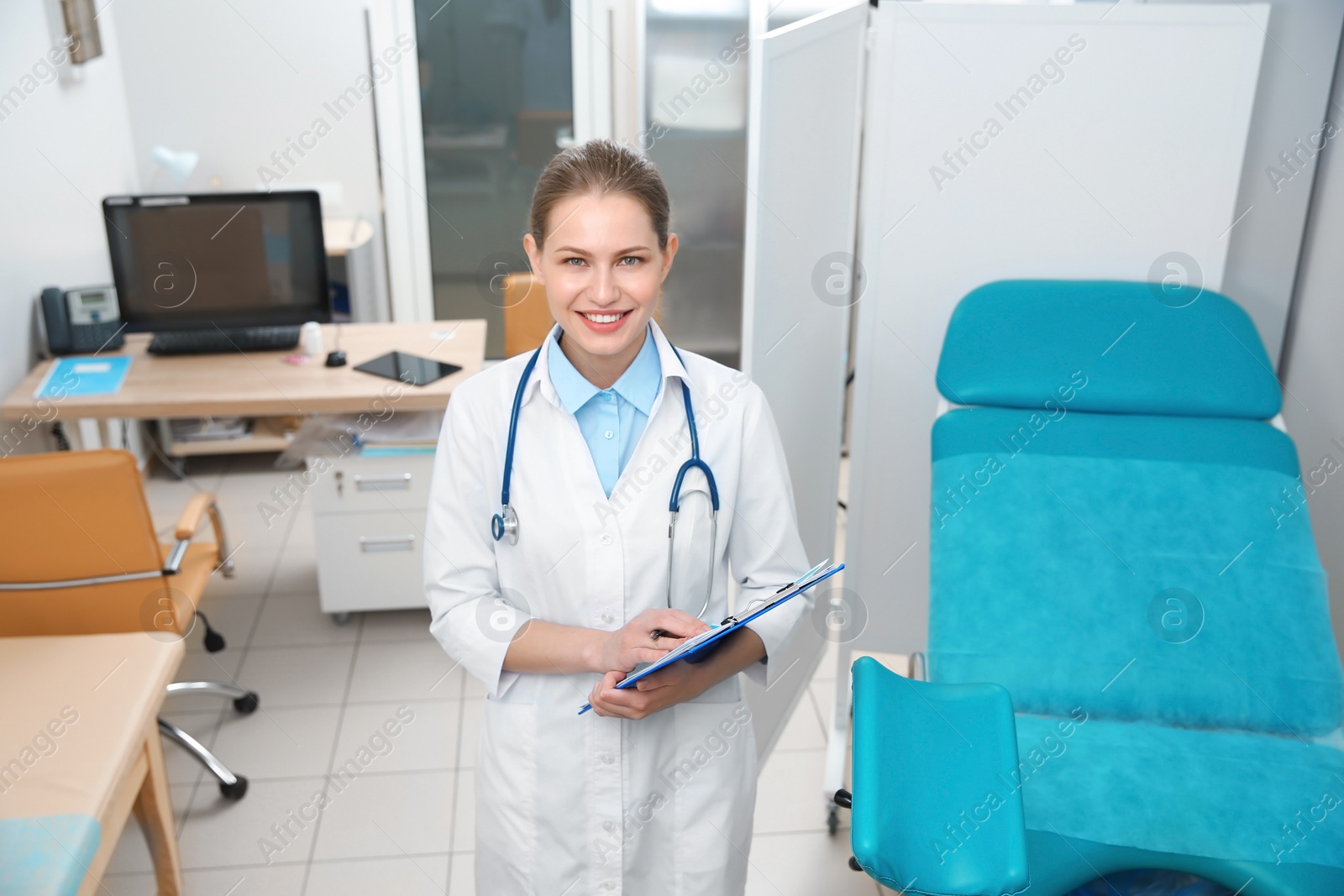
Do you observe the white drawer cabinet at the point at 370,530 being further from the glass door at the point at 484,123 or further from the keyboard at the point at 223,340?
the glass door at the point at 484,123

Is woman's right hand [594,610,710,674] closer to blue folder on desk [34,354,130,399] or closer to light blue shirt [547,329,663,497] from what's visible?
light blue shirt [547,329,663,497]

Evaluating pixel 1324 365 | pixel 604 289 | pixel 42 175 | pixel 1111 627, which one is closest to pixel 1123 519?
pixel 1111 627

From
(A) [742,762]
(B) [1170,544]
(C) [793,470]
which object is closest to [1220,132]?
(B) [1170,544]

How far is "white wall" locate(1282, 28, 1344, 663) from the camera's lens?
2.15 m

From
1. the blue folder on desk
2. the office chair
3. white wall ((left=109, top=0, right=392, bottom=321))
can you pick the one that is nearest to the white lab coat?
the office chair

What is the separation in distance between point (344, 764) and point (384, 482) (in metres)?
0.83

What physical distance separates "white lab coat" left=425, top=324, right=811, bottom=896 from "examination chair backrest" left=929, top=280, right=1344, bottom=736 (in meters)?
0.58

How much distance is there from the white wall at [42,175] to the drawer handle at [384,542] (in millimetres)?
1009

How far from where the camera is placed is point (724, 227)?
14.7 ft

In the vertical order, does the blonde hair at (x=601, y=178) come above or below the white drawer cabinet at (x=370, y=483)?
above

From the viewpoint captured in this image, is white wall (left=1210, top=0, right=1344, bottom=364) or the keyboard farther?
the keyboard

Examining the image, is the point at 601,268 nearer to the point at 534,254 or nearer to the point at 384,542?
the point at 534,254

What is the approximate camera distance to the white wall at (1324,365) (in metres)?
2.15

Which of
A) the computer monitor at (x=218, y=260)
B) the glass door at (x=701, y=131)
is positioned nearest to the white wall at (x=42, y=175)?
the computer monitor at (x=218, y=260)
